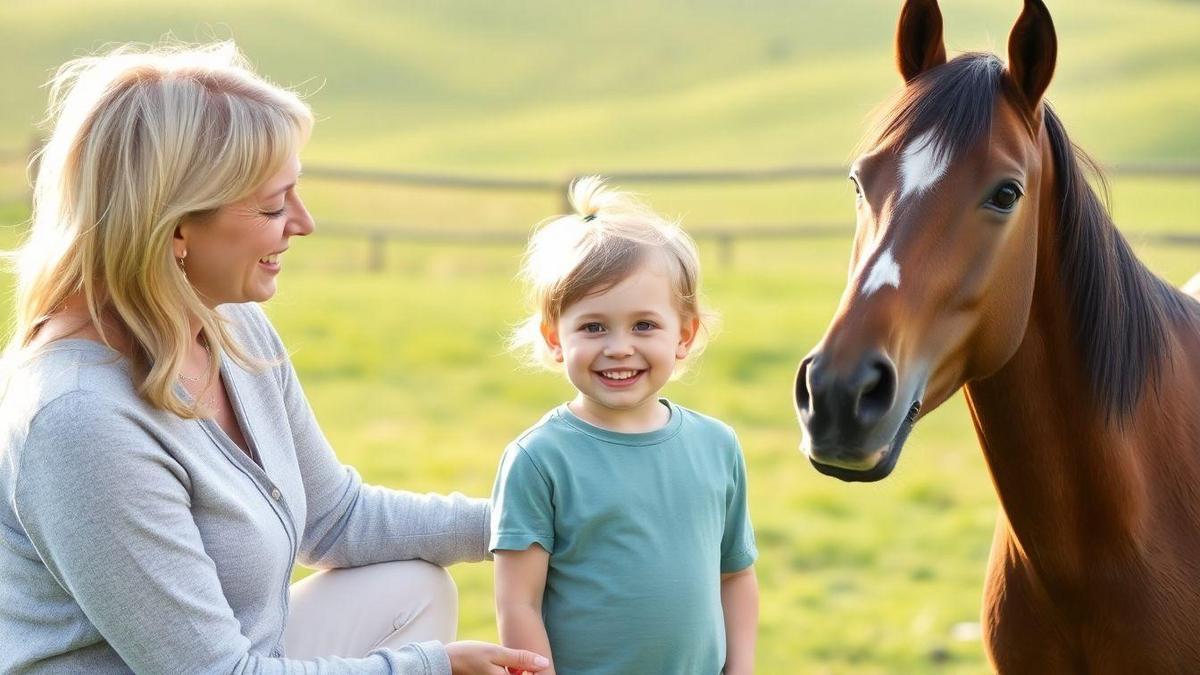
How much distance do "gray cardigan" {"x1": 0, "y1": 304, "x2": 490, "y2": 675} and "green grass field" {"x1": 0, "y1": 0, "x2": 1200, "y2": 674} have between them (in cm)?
89

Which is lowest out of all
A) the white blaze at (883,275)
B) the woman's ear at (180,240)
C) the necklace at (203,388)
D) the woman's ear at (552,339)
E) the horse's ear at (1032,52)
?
the necklace at (203,388)

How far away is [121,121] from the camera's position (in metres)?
2.38

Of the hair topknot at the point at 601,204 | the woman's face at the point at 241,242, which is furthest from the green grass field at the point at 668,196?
the hair topknot at the point at 601,204

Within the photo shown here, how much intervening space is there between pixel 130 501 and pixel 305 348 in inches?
325

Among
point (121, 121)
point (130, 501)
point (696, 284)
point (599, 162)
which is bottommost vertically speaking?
point (599, 162)

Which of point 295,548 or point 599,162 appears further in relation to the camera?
point 599,162

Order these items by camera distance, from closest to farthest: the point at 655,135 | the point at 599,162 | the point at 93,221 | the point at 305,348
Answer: the point at 93,221, the point at 305,348, the point at 599,162, the point at 655,135

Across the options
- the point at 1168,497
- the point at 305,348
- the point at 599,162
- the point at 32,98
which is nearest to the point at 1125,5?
the point at 599,162

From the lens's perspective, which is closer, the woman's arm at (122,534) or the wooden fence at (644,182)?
the woman's arm at (122,534)

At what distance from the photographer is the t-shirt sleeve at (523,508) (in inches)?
95.6

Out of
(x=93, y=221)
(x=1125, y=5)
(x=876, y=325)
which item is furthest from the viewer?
(x=1125, y=5)

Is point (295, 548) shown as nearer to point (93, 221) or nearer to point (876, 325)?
point (93, 221)

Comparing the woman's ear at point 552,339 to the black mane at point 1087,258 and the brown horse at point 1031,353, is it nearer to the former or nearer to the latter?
the brown horse at point 1031,353

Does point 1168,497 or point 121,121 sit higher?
point 121,121
